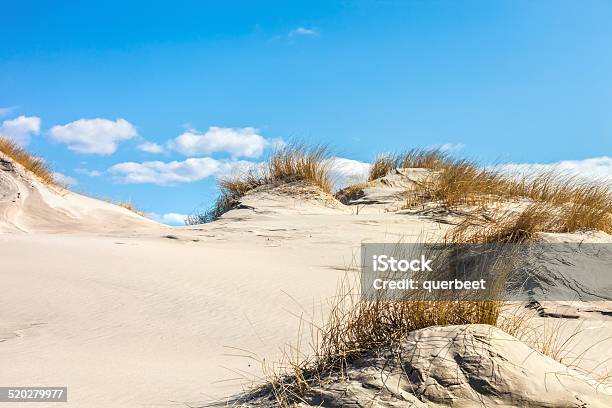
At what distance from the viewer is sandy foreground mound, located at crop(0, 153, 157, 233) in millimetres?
12000

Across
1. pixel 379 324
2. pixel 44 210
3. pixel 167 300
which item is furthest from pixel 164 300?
pixel 44 210

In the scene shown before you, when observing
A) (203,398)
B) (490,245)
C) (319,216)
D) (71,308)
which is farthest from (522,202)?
(203,398)

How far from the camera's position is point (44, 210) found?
12.4 m

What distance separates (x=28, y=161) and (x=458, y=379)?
13.6m

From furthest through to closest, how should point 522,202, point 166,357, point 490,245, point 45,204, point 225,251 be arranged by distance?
point 45,204 < point 522,202 < point 225,251 < point 490,245 < point 166,357

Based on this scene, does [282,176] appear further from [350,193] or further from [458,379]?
[458,379]

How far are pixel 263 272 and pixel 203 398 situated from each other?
3.35m

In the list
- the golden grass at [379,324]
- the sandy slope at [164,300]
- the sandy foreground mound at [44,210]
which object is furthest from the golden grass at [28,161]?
the golden grass at [379,324]

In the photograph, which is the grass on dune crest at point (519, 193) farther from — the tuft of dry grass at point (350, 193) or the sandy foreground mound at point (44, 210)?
the sandy foreground mound at point (44, 210)

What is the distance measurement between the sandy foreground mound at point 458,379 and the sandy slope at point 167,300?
3.22ft

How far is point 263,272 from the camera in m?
7.00

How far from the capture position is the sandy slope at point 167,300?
4195mm

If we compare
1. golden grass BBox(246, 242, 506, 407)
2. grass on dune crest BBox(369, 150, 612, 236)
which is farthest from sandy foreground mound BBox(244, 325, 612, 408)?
grass on dune crest BBox(369, 150, 612, 236)

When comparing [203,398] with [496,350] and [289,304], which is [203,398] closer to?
[496,350]
